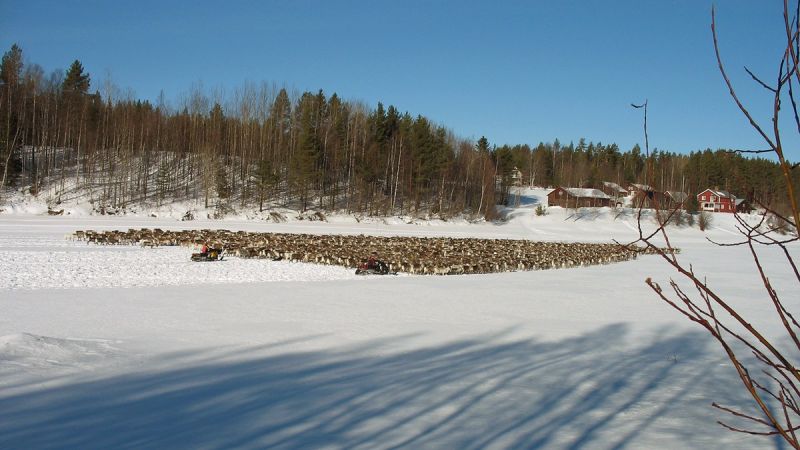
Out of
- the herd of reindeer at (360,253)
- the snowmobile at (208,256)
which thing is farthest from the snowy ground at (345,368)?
the herd of reindeer at (360,253)

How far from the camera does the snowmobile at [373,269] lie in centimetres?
1658

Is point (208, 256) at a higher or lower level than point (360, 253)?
lower

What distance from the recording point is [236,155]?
58.3 metres

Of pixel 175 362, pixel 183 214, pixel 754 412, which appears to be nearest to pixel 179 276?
pixel 175 362

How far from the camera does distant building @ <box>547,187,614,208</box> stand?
6712 cm

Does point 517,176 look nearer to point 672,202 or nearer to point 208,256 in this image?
point 208,256

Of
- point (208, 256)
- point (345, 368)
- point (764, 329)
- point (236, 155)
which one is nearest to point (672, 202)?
point (345, 368)

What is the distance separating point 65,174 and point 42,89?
1005 cm

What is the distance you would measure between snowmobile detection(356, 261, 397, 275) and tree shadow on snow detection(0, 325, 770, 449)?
9.38m

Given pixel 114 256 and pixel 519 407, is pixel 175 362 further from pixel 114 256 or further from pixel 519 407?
pixel 114 256

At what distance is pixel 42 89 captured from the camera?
168 feet

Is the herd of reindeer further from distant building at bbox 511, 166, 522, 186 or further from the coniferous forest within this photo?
distant building at bbox 511, 166, 522, 186

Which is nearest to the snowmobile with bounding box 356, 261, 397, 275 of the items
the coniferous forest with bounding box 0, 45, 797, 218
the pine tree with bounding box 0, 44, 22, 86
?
the coniferous forest with bounding box 0, 45, 797, 218

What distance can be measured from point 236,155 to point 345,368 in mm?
55314
